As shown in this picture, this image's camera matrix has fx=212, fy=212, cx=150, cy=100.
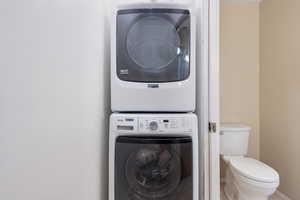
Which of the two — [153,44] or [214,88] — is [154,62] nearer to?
[153,44]

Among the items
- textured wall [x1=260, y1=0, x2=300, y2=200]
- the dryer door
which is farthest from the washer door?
textured wall [x1=260, y1=0, x2=300, y2=200]

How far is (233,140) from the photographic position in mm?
2320

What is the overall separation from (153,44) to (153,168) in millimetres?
871

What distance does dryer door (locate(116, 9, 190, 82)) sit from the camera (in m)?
1.48

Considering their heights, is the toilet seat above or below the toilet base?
above

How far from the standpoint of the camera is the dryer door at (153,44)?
1.48 meters

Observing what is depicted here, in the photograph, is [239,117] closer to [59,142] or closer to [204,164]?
[204,164]

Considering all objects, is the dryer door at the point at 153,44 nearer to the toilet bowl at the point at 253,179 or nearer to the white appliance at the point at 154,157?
the white appliance at the point at 154,157

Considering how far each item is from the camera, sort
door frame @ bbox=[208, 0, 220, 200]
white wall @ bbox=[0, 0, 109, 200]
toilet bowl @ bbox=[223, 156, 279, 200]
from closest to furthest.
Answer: white wall @ bbox=[0, 0, 109, 200] → door frame @ bbox=[208, 0, 220, 200] → toilet bowl @ bbox=[223, 156, 279, 200]

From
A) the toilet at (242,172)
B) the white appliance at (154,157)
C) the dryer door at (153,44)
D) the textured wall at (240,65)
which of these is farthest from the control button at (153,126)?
the textured wall at (240,65)

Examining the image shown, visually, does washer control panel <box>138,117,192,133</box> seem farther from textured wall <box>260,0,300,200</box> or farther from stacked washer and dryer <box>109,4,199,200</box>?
textured wall <box>260,0,300,200</box>

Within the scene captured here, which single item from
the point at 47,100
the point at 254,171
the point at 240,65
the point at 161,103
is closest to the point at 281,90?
the point at 240,65

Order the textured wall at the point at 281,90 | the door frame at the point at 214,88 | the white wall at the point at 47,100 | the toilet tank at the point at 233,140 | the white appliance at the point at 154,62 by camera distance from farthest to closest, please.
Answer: the toilet tank at the point at 233,140 → the textured wall at the point at 281,90 → the white appliance at the point at 154,62 → the door frame at the point at 214,88 → the white wall at the point at 47,100

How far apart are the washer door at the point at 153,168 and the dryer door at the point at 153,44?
17.3 inches
